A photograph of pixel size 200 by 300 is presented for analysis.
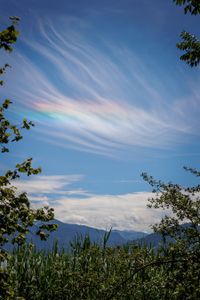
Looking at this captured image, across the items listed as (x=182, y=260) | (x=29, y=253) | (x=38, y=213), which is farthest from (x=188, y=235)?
(x=29, y=253)

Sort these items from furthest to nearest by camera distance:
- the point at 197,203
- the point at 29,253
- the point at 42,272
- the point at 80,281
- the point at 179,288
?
the point at 29,253 → the point at 42,272 → the point at 80,281 → the point at 197,203 → the point at 179,288

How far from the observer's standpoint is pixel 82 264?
13805 millimetres

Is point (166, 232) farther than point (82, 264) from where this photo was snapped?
No

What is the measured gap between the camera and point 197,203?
24.8 ft

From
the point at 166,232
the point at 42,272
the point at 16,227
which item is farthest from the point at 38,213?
the point at 42,272

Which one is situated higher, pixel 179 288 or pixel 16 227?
pixel 16 227

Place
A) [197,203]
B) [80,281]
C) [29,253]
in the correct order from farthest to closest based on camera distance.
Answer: [29,253]
[80,281]
[197,203]

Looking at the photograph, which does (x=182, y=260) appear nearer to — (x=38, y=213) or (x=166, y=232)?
(x=166, y=232)

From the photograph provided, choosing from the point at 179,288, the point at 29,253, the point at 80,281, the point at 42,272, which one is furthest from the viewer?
the point at 29,253

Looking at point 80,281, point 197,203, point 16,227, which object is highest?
point 197,203

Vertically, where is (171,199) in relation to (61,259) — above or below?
above

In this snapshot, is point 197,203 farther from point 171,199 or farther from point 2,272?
point 2,272

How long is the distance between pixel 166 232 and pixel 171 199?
23.0 inches

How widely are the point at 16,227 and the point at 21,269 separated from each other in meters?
7.05
